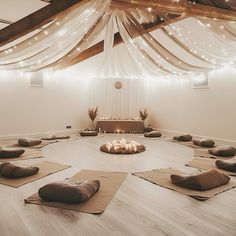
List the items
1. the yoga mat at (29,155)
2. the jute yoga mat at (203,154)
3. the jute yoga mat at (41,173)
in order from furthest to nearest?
the jute yoga mat at (203,154) < the yoga mat at (29,155) < the jute yoga mat at (41,173)

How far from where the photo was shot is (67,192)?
257cm

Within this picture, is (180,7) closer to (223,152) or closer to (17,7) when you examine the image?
(17,7)

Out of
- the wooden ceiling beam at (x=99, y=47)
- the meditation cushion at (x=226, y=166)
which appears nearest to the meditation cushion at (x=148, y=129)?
the wooden ceiling beam at (x=99, y=47)

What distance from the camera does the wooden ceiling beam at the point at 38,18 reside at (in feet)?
11.0

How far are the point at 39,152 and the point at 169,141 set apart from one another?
3.29 metres

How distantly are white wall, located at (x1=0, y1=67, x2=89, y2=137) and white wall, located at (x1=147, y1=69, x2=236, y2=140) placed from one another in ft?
8.06

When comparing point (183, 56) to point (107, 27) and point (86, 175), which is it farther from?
point (86, 175)

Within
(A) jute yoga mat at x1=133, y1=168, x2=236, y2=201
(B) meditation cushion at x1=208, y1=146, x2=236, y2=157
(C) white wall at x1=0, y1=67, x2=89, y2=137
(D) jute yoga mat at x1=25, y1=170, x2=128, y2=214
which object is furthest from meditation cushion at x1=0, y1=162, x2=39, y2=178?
(C) white wall at x1=0, y1=67, x2=89, y2=137

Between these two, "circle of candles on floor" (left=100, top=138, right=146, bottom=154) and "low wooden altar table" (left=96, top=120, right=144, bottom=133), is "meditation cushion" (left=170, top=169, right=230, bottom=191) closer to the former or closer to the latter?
"circle of candles on floor" (left=100, top=138, right=146, bottom=154)

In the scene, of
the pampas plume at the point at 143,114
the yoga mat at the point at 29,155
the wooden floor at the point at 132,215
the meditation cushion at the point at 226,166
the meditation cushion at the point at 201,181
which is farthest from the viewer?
the pampas plume at the point at 143,114

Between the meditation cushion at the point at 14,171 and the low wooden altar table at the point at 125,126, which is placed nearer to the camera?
the meditation cushion at the point at 14,171

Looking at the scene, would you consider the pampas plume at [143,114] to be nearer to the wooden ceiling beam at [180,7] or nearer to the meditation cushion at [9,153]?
the meditation cushion at [9,153]

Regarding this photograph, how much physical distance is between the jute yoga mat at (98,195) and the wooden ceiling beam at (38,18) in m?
2.25

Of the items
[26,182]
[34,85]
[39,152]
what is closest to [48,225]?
[26,182]
